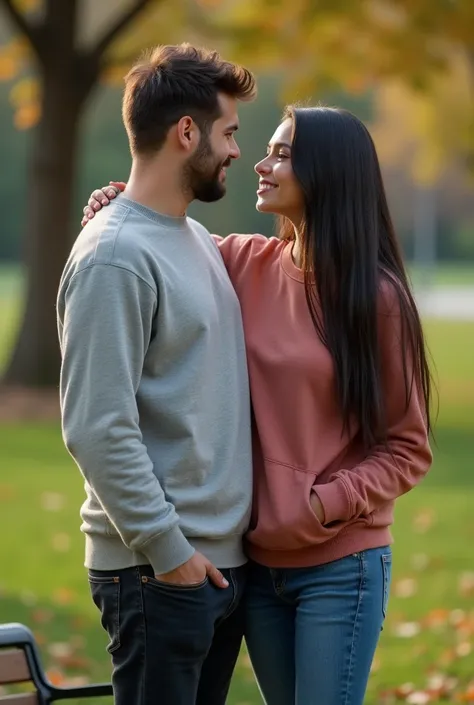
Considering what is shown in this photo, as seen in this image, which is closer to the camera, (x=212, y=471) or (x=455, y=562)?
(x=212, y=471)

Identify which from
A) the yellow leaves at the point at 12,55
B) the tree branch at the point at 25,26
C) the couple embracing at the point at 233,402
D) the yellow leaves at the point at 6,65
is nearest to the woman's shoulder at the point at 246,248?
the couple embracing at the point at 233,402

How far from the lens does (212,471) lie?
3.22m

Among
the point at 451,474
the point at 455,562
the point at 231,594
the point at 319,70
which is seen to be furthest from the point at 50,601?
the point at 319,70

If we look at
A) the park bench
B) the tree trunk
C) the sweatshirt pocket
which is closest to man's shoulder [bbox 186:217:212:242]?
the sweatshirt pocket

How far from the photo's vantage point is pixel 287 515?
3.28 metres

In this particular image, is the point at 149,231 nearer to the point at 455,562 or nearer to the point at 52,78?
the point at 455,562

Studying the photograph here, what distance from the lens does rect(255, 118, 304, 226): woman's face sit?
3.42m

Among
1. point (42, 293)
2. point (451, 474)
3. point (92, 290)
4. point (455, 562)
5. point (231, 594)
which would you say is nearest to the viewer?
point (92, 290)

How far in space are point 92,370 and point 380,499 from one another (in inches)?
31.3

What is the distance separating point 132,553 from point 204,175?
90 cm

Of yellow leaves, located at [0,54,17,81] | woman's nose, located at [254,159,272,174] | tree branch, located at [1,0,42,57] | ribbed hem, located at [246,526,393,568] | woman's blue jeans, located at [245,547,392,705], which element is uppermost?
woman's nose, located at [254,159,272,174]

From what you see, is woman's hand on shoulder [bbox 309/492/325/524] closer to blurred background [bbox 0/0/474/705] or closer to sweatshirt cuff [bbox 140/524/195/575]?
sweatshirt cuff [bbox 140/524/195/575]

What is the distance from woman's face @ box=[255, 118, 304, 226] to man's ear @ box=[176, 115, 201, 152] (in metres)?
0.25

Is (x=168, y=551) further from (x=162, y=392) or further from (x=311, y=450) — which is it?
(x=311, y=450)
